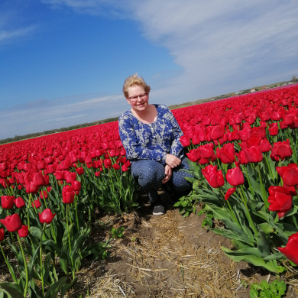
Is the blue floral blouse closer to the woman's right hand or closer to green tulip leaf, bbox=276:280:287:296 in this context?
the woman's right hand

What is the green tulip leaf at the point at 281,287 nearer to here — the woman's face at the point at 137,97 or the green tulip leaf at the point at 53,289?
the green tulip leaf at the point at 53,289

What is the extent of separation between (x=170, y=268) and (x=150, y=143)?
5.98 ft

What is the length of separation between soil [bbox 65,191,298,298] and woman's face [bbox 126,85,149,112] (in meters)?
1.58

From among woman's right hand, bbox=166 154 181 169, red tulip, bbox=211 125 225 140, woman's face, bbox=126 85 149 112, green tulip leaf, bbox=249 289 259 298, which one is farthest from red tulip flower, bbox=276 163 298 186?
woman's face, bbox=126 85 149 112

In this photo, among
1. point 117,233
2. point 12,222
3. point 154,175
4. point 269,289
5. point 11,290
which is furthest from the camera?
point 154,175

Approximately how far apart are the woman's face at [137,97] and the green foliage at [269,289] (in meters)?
2.49

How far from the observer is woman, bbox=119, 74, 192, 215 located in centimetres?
344

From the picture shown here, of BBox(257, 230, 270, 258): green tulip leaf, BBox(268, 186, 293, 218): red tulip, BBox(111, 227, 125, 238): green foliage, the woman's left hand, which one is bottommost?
BBox(111, 227, 125, 238): green foliage

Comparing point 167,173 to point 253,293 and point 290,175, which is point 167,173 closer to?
point 253,293

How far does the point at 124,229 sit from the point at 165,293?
117cm

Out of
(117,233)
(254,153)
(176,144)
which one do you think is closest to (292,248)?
(254,153)

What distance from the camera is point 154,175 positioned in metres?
3.37

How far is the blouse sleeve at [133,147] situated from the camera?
351cm

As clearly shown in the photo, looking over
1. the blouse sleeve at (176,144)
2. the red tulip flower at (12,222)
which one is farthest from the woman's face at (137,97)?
the red tulip flower at (12,222)
